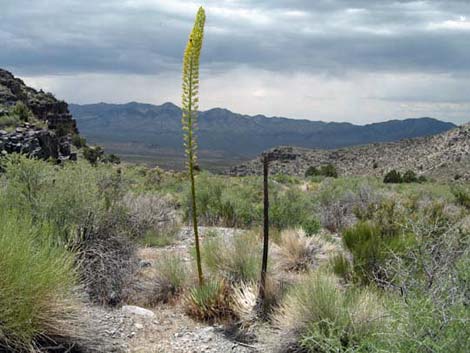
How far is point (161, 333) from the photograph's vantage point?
248 inches

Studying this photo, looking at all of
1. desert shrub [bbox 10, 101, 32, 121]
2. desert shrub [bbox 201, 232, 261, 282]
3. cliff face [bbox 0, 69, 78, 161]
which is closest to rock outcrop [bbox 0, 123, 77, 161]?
cliff face [bbox 0, 69, 78, 161]

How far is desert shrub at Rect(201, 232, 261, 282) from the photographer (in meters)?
7.56

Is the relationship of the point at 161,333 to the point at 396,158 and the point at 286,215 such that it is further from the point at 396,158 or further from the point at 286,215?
the point at 396,158

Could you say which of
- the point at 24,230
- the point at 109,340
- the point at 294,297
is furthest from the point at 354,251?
the point at 24,230

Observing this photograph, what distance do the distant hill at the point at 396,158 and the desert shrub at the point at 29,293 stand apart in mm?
38404

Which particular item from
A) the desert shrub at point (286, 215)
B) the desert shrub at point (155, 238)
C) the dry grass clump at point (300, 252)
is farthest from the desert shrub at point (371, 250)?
the desert shrub at point (155, 238)

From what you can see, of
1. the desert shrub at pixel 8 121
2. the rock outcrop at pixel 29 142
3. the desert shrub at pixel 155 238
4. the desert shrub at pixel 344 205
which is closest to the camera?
the desert shrub at pixel 155 238

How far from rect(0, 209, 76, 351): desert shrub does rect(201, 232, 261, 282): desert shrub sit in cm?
265

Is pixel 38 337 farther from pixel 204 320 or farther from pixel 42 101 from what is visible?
pixel 42 101

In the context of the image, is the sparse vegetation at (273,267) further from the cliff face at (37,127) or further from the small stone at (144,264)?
the cliff face at (37,127)

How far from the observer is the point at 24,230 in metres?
5.59

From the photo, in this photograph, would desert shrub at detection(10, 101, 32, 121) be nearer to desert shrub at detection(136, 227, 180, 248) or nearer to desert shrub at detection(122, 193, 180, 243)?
desert shrub at detection(122, 193, 180, 243)

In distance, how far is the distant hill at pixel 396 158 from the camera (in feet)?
148

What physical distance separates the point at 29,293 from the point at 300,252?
5.15 metres
